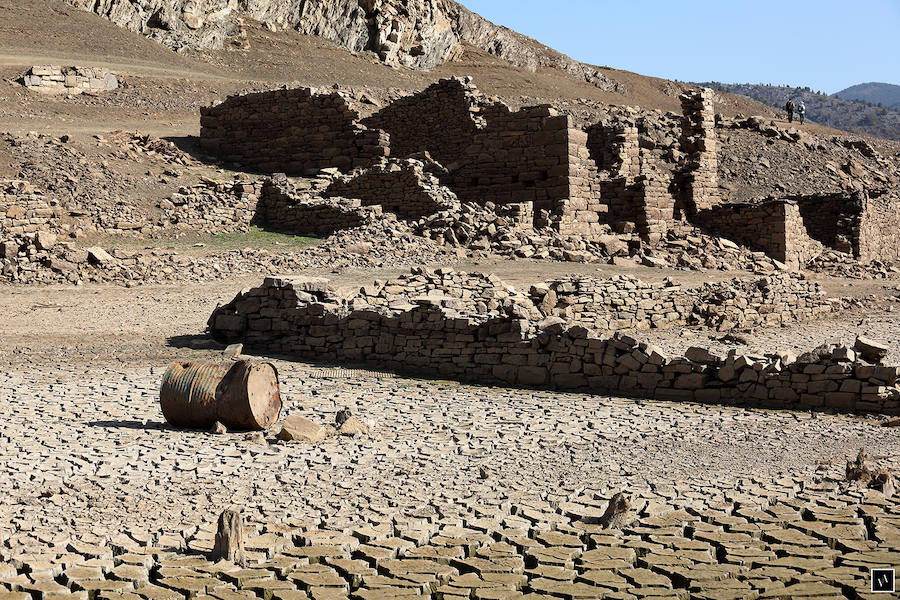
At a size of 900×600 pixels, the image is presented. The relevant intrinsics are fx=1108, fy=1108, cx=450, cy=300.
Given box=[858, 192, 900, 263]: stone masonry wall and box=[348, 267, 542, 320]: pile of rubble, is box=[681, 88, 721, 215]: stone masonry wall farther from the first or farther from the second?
box=[348, 267, 542, 320]: pile of rubble

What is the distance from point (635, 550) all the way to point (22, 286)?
43.1 ft

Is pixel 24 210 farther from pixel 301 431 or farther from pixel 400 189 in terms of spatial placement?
pixel 301 431

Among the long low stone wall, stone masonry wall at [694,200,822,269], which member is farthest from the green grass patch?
stone masonry wall at [694,200,822,269]

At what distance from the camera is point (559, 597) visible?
5762mm

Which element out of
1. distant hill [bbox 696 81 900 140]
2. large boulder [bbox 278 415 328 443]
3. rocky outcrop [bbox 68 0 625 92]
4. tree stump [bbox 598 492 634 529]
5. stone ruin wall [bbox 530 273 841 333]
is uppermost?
distant hill [bbox 696 81 900 140]

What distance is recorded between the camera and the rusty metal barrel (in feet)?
30.3

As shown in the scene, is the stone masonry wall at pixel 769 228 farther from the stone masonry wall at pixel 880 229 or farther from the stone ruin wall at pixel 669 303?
the stone ruin wall at pixel 669 303

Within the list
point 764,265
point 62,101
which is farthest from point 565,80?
point 764,265

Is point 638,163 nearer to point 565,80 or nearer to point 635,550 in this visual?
point 635,550

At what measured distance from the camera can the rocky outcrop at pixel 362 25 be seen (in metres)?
42.8

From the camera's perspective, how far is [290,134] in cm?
2670

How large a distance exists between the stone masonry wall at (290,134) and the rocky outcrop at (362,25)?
16.7m

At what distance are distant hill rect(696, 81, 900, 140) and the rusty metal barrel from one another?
91137 mm

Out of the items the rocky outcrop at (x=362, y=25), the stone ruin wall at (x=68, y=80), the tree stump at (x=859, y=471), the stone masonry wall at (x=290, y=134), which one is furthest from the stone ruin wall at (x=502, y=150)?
the rocky outcrop at (x=362, y=25)
